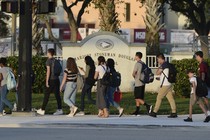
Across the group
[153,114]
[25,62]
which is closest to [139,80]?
[153,114]

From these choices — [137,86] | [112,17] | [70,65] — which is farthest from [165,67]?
[112,17]

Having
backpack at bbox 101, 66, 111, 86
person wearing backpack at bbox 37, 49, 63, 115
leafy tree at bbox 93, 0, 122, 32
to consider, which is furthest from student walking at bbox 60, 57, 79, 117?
leafy tree at bbox 93, 0, 122, 32

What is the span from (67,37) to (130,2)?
7.26 metres

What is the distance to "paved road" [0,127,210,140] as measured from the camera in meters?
18.1

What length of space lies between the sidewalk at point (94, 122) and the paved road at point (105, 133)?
488 millimetres

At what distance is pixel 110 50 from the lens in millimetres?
34844

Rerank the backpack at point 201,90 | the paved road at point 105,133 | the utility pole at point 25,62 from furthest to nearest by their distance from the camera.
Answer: the utility pole at point 25,62 → the backpack at point 201,90 → the paved road at point 105,133

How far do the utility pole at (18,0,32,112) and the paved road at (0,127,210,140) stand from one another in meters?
3.05

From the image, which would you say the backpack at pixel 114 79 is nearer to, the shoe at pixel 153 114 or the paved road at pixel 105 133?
the shoe at pixel 153 114

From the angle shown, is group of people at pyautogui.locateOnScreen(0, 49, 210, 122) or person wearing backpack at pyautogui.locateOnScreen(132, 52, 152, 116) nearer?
group of people at pyautogui.locateOnScreen(0, 49, 210, 122)

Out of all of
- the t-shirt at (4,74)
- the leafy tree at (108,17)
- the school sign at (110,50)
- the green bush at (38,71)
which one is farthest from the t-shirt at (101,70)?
the leafy tree at (108,17)

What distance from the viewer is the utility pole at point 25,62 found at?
908 inches

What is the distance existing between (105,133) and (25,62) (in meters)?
4.85

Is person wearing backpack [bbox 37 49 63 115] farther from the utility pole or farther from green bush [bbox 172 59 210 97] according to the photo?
green bush [bbox 172 59 210 97]
